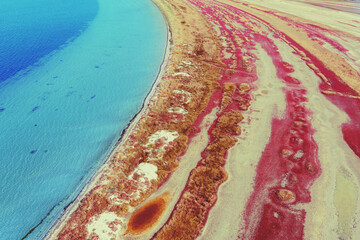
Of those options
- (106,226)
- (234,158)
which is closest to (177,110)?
(234,158)

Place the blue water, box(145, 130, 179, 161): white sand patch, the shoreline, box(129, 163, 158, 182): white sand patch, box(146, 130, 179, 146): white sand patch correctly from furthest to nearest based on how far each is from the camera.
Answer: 1. box(146, 130, 179, 146): white sand patch
2. box(145, 130, 179, 161): white sand patch
3. box(129, 163, 158, 182): white sand patch
4. the blue water
5. the shoreline

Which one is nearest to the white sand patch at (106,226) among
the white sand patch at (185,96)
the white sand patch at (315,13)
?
the white sand patch at (185,96)

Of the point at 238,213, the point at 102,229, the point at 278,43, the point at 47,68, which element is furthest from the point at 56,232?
the point at 278,43

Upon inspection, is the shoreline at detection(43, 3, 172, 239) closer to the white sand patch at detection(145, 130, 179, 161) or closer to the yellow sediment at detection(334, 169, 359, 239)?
the white sand patch at detection(145, 130, 179, 161)

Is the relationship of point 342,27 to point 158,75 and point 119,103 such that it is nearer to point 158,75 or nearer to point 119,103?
point 158,75

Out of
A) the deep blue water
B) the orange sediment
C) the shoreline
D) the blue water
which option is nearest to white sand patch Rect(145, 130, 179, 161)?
the shoreline

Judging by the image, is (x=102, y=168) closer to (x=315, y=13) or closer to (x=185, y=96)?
(x=185, y=96)

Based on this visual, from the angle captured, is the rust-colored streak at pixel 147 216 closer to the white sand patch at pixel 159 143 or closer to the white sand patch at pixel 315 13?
the white sand patch at pixel 159 143
